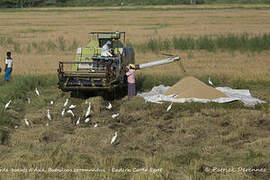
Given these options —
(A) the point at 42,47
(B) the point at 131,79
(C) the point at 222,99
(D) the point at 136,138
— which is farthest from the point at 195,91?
(A) the point at 42,47

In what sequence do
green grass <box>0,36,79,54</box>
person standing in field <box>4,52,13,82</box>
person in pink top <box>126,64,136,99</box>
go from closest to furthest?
1. person in pink top <box>126,64,136,99</box>
2. person standing in field <box>4,52,13,82</box>
3. green grass <box>0,36,79,54</box>

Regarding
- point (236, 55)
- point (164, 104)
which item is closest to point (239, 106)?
point (164, 104)

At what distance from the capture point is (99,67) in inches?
552

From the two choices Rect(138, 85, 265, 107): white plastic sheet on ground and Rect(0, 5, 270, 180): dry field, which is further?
Rect(138, 85, 265, 107): white plastic sheet on ground

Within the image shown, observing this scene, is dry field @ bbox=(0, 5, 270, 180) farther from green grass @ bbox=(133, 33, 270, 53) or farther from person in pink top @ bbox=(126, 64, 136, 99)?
green grass @ bbox=(133, 33, 270, 53)

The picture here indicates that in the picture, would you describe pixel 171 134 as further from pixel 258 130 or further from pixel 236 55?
pixel 236 55

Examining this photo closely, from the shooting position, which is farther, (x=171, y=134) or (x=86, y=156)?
(x=171, y=134)

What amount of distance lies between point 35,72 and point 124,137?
33.9 feet

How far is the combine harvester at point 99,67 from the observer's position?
13078mm

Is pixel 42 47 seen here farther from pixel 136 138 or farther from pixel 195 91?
pixel 136 138

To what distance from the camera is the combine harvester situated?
42.9 ft

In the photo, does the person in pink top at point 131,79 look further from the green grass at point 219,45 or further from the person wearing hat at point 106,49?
the green grass at point 219,45

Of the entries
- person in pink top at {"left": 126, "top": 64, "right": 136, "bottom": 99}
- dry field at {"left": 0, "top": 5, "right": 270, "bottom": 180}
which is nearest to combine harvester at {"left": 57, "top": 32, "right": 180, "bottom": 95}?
person in pink top at {"left": 126, "top": 64, "right": 136, "bottom": 99}

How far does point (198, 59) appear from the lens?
2231cm
